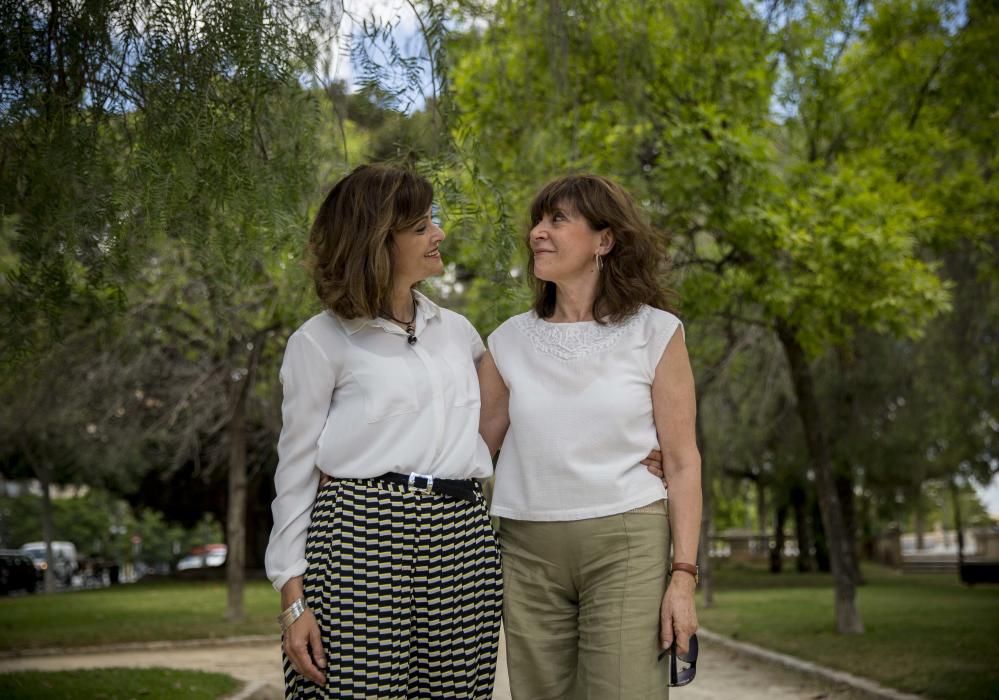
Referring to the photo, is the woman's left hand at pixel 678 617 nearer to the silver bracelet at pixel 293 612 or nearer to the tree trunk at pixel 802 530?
the silver bracelet at pixel 293 612

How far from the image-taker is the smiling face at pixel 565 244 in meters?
3.23

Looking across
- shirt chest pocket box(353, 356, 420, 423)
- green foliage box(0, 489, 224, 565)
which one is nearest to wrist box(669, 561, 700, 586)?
shirt chest pocket box(353, 356, 420, 423)

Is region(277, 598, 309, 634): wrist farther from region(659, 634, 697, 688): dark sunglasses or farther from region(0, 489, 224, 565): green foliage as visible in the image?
region(0, 489, 224, 565): green foliage

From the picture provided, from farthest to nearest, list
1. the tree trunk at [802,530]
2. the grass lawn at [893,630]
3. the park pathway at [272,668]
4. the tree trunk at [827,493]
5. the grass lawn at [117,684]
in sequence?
1. the tree trunk at [802,530]
2. the tree trunk at [827,493]
3. the park pathway at [272,668]
4. the grass lawn at [893,630]
5. the grass lawn at [117,684]

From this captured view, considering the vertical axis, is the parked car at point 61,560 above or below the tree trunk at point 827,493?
below

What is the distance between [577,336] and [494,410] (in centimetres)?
31

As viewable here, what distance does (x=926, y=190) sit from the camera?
1220cm

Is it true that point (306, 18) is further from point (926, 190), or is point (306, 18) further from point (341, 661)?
point (926, 190)

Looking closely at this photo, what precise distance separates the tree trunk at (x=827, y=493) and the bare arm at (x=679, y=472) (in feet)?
30.8

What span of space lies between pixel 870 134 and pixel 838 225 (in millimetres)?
2993

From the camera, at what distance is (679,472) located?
9.98 ft

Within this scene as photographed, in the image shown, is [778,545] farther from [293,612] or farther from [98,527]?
[293,612]

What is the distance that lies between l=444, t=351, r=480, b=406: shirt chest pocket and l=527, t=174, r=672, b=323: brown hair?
385mm

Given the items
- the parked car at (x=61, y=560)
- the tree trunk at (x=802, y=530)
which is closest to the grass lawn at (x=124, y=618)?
the tree trunk at (x=802, y=530)
